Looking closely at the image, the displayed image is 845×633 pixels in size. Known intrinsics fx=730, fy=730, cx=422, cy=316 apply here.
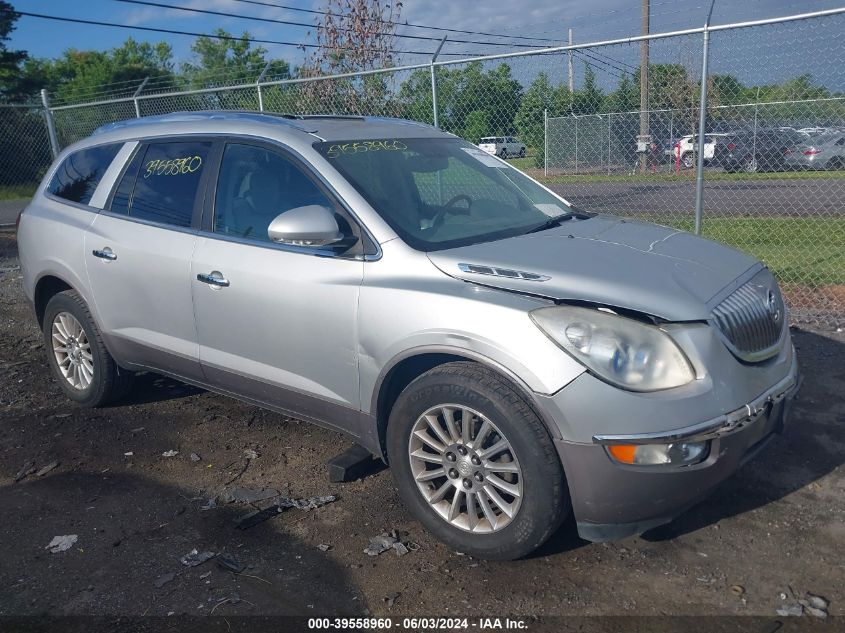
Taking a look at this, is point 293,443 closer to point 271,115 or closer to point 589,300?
point 271,115

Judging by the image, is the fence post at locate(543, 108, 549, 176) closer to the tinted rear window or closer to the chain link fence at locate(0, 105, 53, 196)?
the tinted rear window

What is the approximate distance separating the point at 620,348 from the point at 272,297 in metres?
1.81

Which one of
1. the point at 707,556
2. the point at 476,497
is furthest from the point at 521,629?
the point at 707,556

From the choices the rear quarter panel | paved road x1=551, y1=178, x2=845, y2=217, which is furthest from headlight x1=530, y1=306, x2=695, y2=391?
paved road x1=551, y1=178, x2=845, y2=217

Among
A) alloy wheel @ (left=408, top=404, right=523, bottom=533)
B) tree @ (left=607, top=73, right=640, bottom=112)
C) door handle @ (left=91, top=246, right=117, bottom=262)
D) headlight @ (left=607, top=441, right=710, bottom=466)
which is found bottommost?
alloy wheel @ (left=408, top=404, right=523, bottom=533)

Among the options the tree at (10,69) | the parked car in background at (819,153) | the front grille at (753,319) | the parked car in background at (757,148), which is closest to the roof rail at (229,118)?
the front grille at (753,319)

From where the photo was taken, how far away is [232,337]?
158 inches

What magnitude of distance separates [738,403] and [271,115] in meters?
3.09

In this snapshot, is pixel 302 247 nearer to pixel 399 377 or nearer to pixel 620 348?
pixel 399 377

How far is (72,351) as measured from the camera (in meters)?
5.29

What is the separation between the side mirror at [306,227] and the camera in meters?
3.39

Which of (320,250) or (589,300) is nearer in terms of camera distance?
(589,300)

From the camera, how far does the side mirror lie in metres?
3.39

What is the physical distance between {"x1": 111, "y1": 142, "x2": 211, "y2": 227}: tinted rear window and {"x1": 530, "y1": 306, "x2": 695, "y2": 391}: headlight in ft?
7.88
